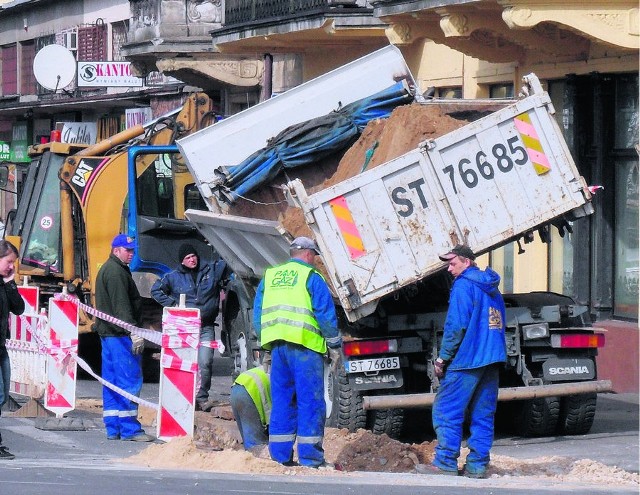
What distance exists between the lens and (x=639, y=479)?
34.1 feet

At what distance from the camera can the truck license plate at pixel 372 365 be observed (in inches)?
465

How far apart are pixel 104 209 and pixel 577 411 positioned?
20.3 ft

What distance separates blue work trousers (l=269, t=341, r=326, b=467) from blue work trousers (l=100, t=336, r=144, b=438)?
6.96 ft

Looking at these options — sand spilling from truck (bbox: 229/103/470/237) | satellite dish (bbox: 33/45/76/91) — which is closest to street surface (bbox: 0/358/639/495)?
sand spilling from truck (bbox: 229/103/470/237)

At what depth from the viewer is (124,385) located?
11992mm

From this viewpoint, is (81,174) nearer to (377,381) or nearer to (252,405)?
(377,381)

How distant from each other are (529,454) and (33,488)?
14.5 feet

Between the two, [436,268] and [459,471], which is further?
[436,268]

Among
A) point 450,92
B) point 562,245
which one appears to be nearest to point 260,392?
point 562,245

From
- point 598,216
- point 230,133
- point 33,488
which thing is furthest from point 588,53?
point 33,488

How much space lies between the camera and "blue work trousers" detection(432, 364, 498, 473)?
1044 centimetres

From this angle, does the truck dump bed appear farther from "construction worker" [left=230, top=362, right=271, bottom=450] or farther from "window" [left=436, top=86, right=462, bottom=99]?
"window" [left=436, top=86, right=462, bottom=99]

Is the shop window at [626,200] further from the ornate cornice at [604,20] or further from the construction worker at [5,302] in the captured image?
the construction worker at [5,302]

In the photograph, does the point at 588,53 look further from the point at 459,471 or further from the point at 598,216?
the point at 459,471
